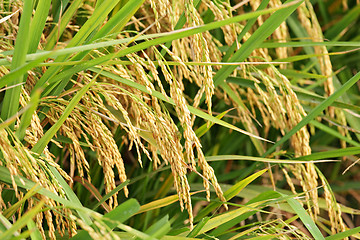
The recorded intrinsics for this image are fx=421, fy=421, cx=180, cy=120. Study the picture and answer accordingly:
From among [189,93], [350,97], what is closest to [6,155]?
[189,93]

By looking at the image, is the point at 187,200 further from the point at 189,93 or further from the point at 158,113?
the point at 189,93

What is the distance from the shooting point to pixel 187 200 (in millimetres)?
857

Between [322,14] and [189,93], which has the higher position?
[322,14]

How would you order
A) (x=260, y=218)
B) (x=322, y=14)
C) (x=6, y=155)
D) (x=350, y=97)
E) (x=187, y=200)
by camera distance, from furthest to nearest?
1. (x=322, y=14)
2. (x=350, y=97)
3. (x=260, y=218)
4. (x=187, y=200)
5. (x=6, y=155)

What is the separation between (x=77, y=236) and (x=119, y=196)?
54cm

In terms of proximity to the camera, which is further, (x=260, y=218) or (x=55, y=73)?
(x=260, y=218)

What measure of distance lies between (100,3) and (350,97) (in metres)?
1.22

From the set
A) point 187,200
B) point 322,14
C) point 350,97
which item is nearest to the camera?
point 187,200

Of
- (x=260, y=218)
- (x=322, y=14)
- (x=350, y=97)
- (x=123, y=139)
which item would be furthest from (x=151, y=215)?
(x=322, y=14)

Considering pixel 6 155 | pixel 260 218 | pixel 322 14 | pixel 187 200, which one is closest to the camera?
pixel 6 155

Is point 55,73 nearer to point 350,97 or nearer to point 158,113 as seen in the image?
point 158,113

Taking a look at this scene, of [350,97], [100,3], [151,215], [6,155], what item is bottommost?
[151,215]

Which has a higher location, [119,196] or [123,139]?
[123,139]

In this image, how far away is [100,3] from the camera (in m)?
0.88
